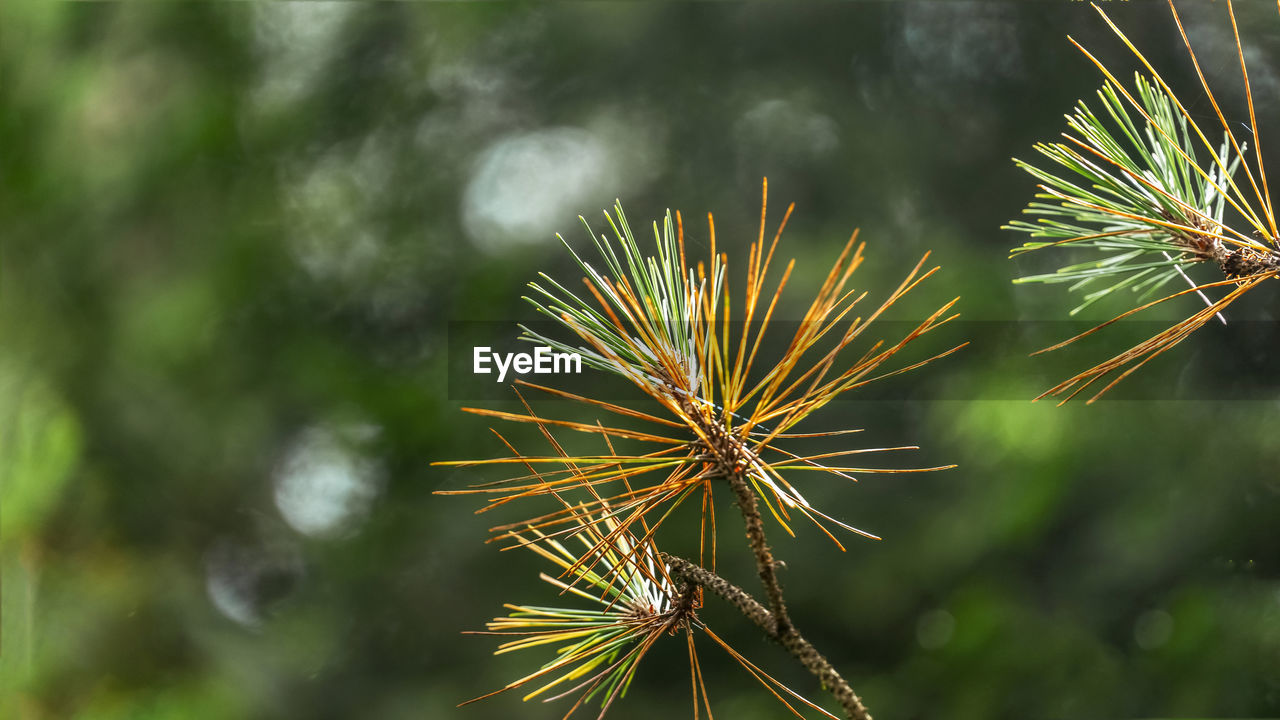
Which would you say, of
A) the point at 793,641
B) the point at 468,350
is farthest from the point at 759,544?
the point at 468,350

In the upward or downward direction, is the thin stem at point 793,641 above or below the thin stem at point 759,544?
below

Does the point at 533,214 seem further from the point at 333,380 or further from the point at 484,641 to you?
the point at 484,641

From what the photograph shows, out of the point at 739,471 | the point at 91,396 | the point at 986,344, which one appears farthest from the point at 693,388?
the point at 91,396

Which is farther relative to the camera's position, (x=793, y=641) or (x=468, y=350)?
(x=468, y=350)

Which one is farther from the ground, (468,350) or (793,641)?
(468,350)

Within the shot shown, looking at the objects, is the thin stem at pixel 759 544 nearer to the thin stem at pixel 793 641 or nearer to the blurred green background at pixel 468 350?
the thin stem at pixel 793 641

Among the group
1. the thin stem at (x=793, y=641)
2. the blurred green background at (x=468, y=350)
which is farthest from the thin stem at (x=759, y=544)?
the blurred green background at (x=468, y=350)

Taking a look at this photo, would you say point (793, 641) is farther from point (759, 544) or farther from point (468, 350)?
point (468, 350)

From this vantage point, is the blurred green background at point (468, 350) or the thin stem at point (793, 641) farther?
the blurred green background at point (468, 350)

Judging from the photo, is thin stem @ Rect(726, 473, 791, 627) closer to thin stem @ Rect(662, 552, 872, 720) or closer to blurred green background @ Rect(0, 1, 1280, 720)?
thin stem @ Rect(662, 552, 872, 720)
